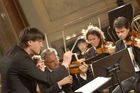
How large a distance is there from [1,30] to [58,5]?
1620 millimetres

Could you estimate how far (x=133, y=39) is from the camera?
383 cm

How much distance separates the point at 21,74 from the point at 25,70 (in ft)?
0.27

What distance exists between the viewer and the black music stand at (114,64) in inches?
133

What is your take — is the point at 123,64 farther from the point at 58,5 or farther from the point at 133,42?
the point at 58,5

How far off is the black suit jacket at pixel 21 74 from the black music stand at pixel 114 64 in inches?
23.6

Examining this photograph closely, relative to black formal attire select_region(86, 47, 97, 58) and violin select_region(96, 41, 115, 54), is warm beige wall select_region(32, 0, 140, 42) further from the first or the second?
violin select_region(96, 41, 115, 54)

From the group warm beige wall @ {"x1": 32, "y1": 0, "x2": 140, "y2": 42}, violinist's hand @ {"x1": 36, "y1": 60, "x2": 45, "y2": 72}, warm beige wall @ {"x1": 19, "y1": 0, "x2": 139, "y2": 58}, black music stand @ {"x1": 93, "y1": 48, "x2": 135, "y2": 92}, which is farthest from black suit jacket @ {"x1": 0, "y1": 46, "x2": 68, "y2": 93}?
warm beige wall @ {"x1": 32, "y1": 0, "x2": 140, "y2": 42}

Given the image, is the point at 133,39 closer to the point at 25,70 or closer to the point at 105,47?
the point at 105,47

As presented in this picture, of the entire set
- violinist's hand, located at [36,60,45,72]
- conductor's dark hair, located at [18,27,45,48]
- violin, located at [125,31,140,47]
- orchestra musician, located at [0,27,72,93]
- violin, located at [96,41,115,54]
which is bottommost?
violin, located at [96,41,115,54]

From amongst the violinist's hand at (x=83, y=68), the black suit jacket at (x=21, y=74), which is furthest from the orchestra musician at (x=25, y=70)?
the violinist's hand at (x=83, y=68)

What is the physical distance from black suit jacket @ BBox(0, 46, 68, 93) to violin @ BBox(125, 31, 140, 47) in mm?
1277

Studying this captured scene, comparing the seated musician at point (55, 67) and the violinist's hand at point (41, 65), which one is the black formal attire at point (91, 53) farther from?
the violinist's hand at point (41, 65)

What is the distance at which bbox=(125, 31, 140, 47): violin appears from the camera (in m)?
3.76

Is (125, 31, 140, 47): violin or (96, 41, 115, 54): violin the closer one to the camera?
(125, 31, 140, 47): violin
